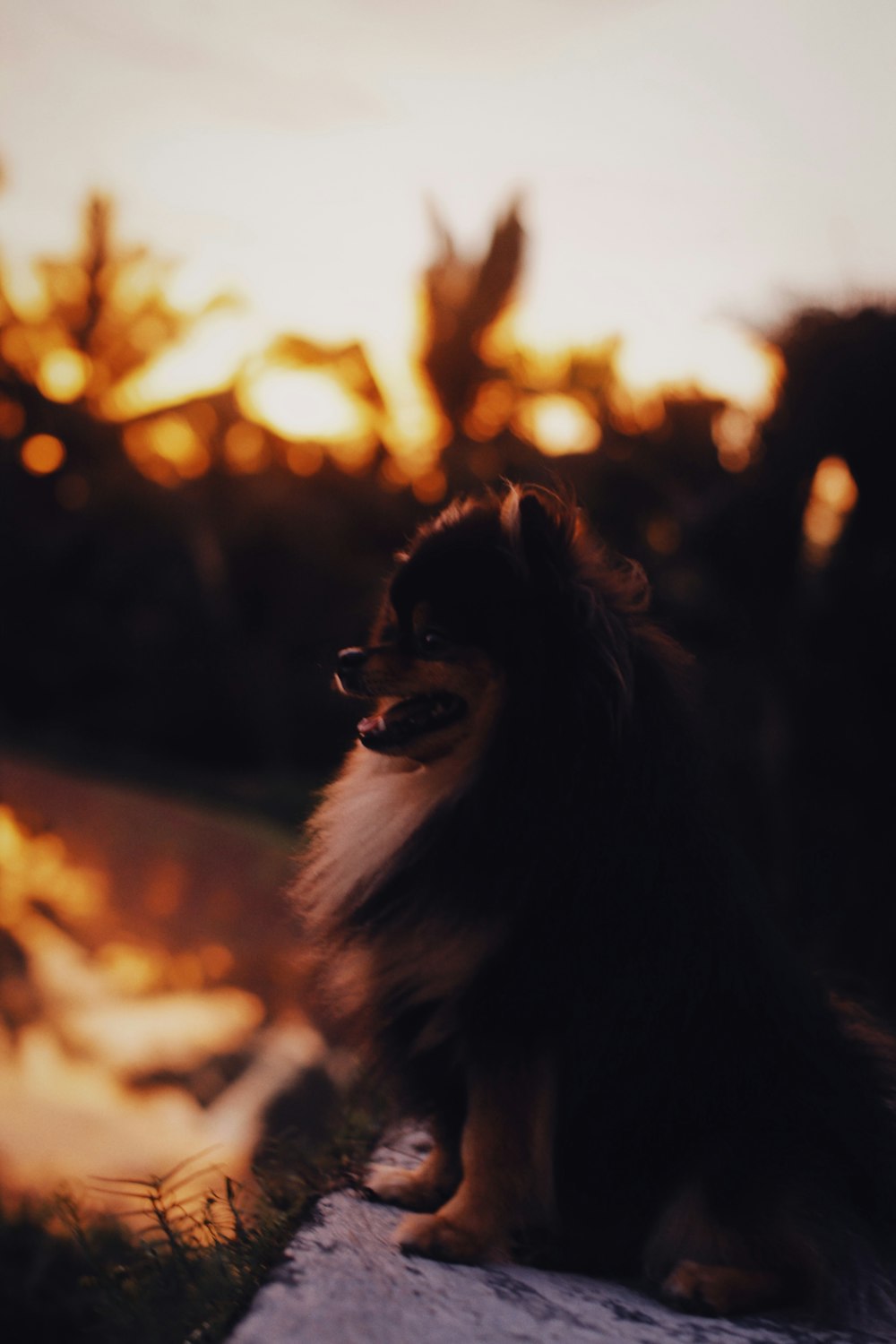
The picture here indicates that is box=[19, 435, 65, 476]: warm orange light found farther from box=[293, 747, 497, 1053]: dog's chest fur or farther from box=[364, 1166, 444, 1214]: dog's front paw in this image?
box=[364, 1166, 444, 1214]: dog's front paw

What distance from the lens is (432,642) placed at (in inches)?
99.3

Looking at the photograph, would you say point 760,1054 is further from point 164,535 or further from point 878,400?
point 164,535

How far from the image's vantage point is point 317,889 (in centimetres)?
281

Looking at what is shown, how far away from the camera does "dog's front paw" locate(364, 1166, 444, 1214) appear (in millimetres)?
2621

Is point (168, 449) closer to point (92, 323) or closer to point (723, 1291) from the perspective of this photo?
point (92, 323)

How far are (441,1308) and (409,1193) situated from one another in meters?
0.60

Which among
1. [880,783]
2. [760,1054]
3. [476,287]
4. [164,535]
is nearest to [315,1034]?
[880,783]

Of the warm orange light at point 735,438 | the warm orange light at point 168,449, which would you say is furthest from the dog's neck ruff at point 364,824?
the warm orange light at point 168,449

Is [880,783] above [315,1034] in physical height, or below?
above

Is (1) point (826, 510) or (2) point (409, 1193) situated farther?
(1) point (826, 510)

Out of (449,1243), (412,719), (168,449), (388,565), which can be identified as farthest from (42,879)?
(168,449)

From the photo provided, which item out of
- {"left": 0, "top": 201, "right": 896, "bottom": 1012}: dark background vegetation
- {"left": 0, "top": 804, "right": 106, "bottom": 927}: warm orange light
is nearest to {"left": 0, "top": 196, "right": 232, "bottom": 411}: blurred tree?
{"left": 0, "top": 201, "right": 896, "bottom": 1012}: dark background vegetation

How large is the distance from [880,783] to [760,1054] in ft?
12.6

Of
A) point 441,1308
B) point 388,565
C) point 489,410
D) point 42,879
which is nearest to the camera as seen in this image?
point 441,1308
